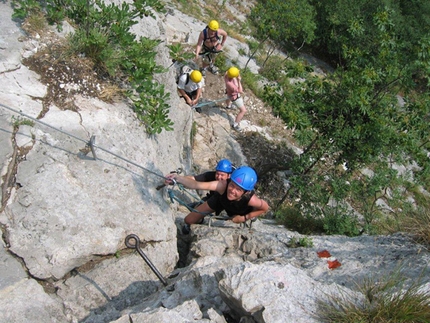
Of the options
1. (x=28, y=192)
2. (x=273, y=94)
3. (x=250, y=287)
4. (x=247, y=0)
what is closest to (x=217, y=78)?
(x=273, y=94)

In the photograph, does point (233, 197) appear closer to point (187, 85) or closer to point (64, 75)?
point (64, 75)

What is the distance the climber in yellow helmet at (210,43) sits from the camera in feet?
34.9

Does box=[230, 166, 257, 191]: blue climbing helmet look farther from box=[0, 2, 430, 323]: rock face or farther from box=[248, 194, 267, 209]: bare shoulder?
box=[0, 2, 430, 323]: rock face

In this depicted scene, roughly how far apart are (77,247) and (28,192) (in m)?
0.84

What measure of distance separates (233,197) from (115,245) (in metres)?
1.75

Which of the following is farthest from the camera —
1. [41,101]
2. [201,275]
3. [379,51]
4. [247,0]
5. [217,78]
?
[247,0]

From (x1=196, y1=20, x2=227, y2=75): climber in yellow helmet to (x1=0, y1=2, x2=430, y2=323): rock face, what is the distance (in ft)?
17.6

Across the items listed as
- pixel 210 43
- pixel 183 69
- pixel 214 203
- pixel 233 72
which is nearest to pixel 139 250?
pixel 214 203

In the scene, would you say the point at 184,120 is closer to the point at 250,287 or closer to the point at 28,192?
the point at 28,192

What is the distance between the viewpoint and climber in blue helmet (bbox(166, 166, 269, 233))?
17.6ft

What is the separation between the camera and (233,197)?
555cm

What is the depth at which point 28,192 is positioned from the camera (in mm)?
4473

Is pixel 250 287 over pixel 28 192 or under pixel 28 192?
over

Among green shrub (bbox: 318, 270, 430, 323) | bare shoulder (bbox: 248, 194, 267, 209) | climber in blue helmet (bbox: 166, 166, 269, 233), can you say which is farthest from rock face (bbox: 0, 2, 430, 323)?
bare shoulder (bbox: 248, 194, 267, 209)
